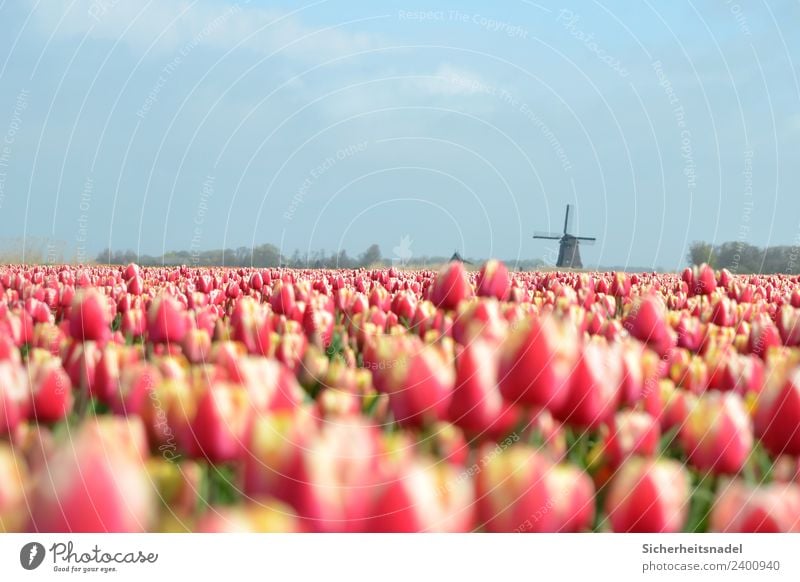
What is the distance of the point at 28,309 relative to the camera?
2926 mm

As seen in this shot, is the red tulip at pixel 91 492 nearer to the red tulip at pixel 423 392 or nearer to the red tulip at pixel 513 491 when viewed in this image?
the red tulip at pixel 513 491

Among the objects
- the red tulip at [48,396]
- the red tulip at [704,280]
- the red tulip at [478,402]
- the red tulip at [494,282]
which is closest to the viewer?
the red tulip at [478,402]

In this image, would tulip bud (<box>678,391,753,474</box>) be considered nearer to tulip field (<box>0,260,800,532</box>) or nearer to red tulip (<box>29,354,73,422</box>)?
tulip field (<box>0,260,800,532</box>)

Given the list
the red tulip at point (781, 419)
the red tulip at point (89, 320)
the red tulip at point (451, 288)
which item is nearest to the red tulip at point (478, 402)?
the red tulip at point (781, 419)

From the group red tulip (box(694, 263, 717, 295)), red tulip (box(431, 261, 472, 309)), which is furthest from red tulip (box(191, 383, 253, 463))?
red tulip (box(694, 263, 717, 295))

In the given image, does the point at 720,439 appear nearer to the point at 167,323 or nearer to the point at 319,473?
the point at 319,473

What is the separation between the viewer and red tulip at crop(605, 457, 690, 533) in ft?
3.65

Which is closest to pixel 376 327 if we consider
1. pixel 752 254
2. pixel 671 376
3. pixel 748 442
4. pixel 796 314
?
pixel 671 376

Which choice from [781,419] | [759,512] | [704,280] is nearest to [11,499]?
[759,512]
